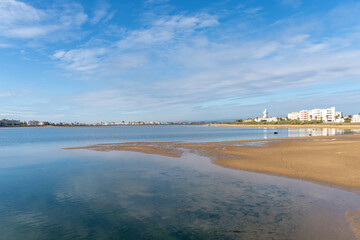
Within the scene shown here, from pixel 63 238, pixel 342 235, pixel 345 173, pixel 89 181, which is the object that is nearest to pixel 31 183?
pixel 89 181

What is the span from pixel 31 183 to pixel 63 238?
10.4 m

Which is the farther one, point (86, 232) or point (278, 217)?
point (278, 217)

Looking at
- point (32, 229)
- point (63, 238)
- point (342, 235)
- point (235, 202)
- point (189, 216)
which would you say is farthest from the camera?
point (235, 202)

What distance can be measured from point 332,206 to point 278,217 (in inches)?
122

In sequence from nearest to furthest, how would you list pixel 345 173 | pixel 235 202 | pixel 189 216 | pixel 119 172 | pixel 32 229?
pixel 32 229
pixel 189 216
pixel 235 202
pixel 345 173
pixel 119 172

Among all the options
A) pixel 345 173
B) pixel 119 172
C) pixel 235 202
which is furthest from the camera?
pixel 119 172

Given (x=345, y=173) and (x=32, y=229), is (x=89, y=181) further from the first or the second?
(x=345, y=173)

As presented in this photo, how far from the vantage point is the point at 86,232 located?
29.0ft

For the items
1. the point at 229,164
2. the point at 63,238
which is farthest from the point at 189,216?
the point at 229,164

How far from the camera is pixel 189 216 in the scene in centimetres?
998

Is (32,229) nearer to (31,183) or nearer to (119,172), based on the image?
(31,183)

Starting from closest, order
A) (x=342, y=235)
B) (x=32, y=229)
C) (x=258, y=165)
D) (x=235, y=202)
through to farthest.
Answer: (x=342, y=235)
(x=32, y=229)
(x=235, y=202)
(x=258, y=165)

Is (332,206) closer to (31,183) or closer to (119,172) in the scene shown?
(119,172)

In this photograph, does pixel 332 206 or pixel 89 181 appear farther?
pixel 89 181
